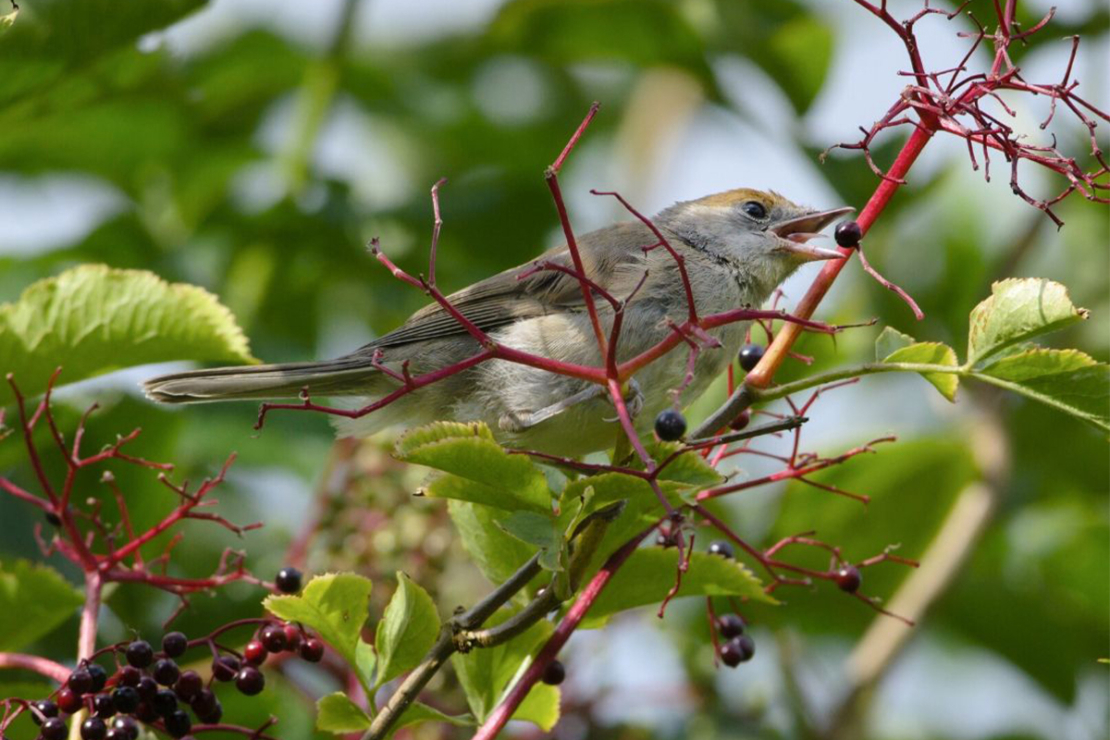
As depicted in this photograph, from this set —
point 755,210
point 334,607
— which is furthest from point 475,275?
point 334,607

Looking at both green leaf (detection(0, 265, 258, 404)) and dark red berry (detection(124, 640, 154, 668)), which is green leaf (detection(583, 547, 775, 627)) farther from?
green leaf (detection(0, 265, 258, 404))

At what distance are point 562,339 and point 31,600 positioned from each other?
161 centimetres

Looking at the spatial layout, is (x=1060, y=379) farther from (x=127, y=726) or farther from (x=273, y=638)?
(x=127, y=726)

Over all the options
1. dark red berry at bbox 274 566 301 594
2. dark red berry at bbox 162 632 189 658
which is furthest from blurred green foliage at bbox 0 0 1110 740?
dark red berry at bbox 162 632 189 658

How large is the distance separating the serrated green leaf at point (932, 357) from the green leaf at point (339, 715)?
1.10m

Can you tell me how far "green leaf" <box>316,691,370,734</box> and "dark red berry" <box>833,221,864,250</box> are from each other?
118 centimetres

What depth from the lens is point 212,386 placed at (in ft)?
12.4

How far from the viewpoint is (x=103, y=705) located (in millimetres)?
2334

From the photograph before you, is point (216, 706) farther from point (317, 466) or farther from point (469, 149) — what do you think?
point (469, 149)

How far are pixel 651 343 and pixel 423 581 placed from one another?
1.00 m

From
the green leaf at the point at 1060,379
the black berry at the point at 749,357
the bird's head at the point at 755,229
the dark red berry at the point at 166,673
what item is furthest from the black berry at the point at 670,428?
the bird's head at the point at 755,229

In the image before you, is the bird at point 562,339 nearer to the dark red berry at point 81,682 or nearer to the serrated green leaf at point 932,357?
the serrated green leaf at point 932,357

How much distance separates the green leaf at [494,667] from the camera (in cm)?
251

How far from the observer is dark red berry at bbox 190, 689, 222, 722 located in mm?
2469
